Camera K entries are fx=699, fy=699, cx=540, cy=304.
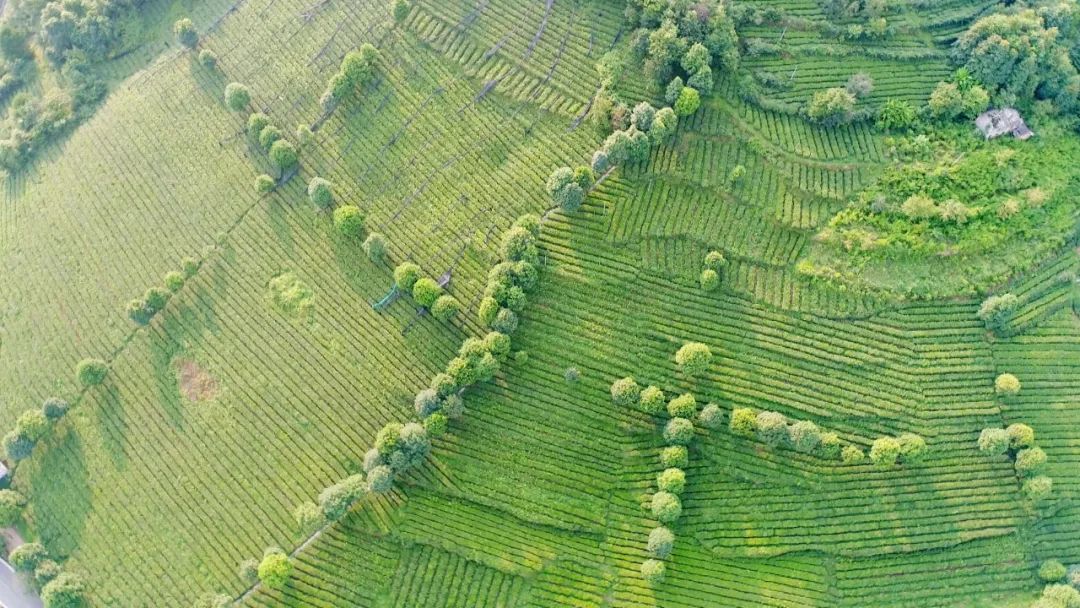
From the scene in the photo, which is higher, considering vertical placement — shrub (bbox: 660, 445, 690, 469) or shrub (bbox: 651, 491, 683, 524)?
shrub (bbox: 660, 445, 690, 469)

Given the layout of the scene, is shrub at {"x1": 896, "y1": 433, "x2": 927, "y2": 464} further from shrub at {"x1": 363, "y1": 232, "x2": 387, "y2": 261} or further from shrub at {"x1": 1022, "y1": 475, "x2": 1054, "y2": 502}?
shrub at {"x1": 363, "y1": 232, "x2": 387, "y2": 261}

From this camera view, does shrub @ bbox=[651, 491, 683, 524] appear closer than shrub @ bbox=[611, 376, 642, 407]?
Yes

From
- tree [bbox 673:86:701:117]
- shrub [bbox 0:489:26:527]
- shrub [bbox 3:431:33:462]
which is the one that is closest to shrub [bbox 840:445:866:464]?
tree [bbox 673:86:701:117]

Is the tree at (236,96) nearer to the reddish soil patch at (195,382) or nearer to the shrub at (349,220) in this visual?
the shrub at (349,220)

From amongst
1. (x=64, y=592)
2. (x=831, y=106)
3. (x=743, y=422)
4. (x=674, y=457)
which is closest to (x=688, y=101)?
(x=831, y=106)

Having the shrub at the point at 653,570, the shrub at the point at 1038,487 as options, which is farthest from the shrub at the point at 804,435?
the shrub at the point at 1038,487

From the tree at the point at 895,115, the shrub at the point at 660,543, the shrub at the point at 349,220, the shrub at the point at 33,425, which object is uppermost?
the tree at the point at 895,115

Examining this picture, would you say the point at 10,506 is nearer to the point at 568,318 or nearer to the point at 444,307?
the point at 444,307
